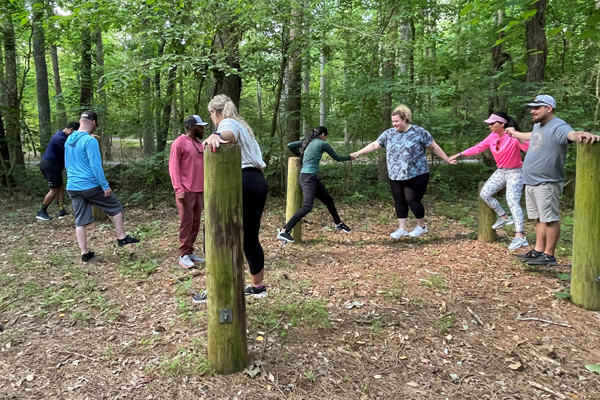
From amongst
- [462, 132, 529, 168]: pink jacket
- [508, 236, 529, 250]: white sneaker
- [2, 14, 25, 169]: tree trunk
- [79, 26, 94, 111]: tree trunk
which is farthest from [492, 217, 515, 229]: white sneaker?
[2, 14, 25, 169]: tree trunk

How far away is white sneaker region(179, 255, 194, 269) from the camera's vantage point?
5027 mm

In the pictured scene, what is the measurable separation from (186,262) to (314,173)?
2.39 m

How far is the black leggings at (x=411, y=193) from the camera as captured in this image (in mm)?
5637

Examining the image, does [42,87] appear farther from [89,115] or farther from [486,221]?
[486,221]

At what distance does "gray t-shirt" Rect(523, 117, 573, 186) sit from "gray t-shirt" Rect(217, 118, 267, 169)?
317cm

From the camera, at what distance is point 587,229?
3553 millimetres

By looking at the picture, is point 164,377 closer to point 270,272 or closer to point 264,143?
point 270,272

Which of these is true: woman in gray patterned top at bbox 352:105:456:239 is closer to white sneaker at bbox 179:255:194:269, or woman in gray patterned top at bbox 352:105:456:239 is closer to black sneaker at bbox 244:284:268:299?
black sneaker at bbox 244:284:268:299

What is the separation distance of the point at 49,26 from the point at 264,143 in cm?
554

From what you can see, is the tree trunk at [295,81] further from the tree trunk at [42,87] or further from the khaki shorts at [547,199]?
the tree trunk at [42,87]

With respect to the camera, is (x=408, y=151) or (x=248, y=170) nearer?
(x=248, y=170)

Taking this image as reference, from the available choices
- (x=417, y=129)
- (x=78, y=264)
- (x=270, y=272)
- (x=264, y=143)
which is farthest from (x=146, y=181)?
(x=417, y=129)

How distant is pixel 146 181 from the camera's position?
9.69m

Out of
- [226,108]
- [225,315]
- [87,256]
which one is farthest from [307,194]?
[225,315]
